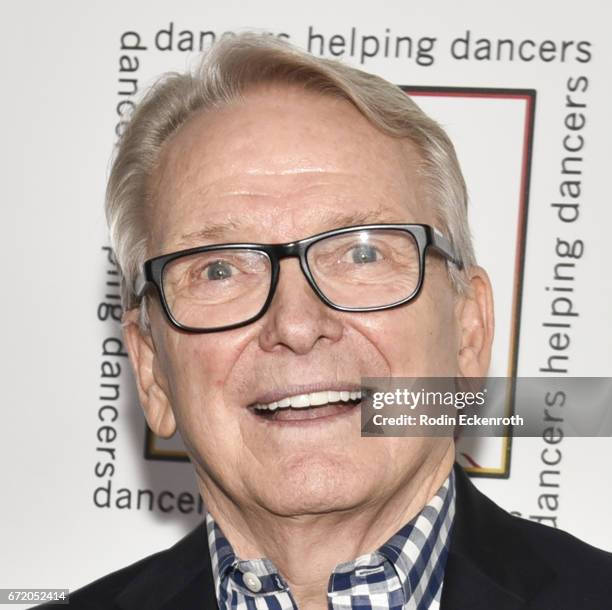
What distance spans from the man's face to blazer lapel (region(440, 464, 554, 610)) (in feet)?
0.45

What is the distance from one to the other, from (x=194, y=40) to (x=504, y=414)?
113cm

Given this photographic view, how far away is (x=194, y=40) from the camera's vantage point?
8.39 feet

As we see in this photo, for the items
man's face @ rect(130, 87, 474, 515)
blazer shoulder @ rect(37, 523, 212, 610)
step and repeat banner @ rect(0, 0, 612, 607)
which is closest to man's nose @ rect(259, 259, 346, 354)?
man's face @ rect(130, 87, 474, 515)

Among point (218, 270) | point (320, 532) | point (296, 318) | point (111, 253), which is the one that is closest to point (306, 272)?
point (296, 318)

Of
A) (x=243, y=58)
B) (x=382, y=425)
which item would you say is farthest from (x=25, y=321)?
(x=382, y=425)

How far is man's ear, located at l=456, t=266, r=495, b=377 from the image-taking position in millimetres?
2070

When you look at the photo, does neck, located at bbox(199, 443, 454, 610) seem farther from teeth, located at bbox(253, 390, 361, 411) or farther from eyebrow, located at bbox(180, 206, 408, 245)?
eyebrow, located at bbox(180, 206, 408, 245)

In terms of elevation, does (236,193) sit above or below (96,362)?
above

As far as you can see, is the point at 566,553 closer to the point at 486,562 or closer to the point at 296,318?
the point at 486,562

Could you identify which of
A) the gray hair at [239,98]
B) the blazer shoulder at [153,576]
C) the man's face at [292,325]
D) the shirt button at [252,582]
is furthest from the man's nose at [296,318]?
the blazer shoulder at [153,576]

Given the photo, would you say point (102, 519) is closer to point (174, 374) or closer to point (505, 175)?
point (174, 374)

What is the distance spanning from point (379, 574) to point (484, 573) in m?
0.18

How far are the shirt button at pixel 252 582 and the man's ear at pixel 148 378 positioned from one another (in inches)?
13.1

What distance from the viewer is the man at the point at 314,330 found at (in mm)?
1818
